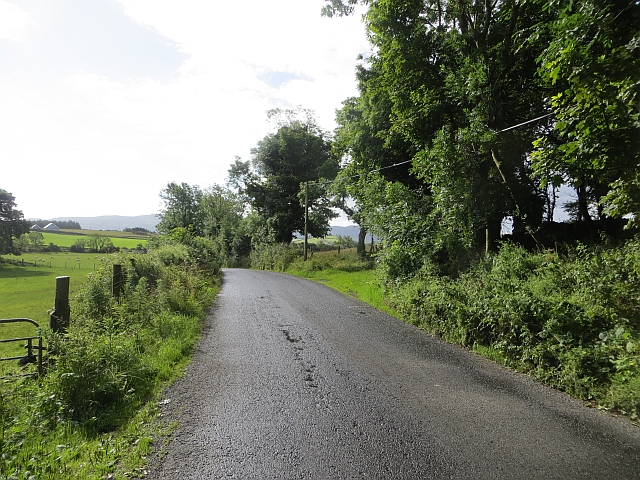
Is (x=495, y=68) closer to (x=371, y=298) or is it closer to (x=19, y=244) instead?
(x=371, y=298)

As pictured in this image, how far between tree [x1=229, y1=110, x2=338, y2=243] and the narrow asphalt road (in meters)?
28.2

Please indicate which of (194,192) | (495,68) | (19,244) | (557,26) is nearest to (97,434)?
(557,26)

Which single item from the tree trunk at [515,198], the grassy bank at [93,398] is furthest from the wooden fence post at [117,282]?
the tree trunk at [515,198]

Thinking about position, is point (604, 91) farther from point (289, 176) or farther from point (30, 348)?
point (289, 176)

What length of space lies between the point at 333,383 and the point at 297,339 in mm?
2412

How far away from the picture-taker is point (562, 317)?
5.17 m

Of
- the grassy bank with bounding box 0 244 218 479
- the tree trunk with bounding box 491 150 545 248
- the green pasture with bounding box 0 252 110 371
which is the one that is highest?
the tree trunk with bounding box 491 150 545 248

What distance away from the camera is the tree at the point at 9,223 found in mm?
53719

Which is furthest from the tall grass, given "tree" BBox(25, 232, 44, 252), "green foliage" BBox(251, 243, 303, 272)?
"tree" BBox(25, 232, 44, 252)

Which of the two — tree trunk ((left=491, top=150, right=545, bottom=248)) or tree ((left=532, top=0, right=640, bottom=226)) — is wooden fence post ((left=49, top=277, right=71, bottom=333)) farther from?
tree trunk ((left=491, top=150, right=545, bottom=248))

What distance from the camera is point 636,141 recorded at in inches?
216

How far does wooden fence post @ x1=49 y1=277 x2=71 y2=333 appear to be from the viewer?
578 cm

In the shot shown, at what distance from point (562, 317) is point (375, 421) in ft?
10.6

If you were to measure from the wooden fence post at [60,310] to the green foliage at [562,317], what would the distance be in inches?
273
